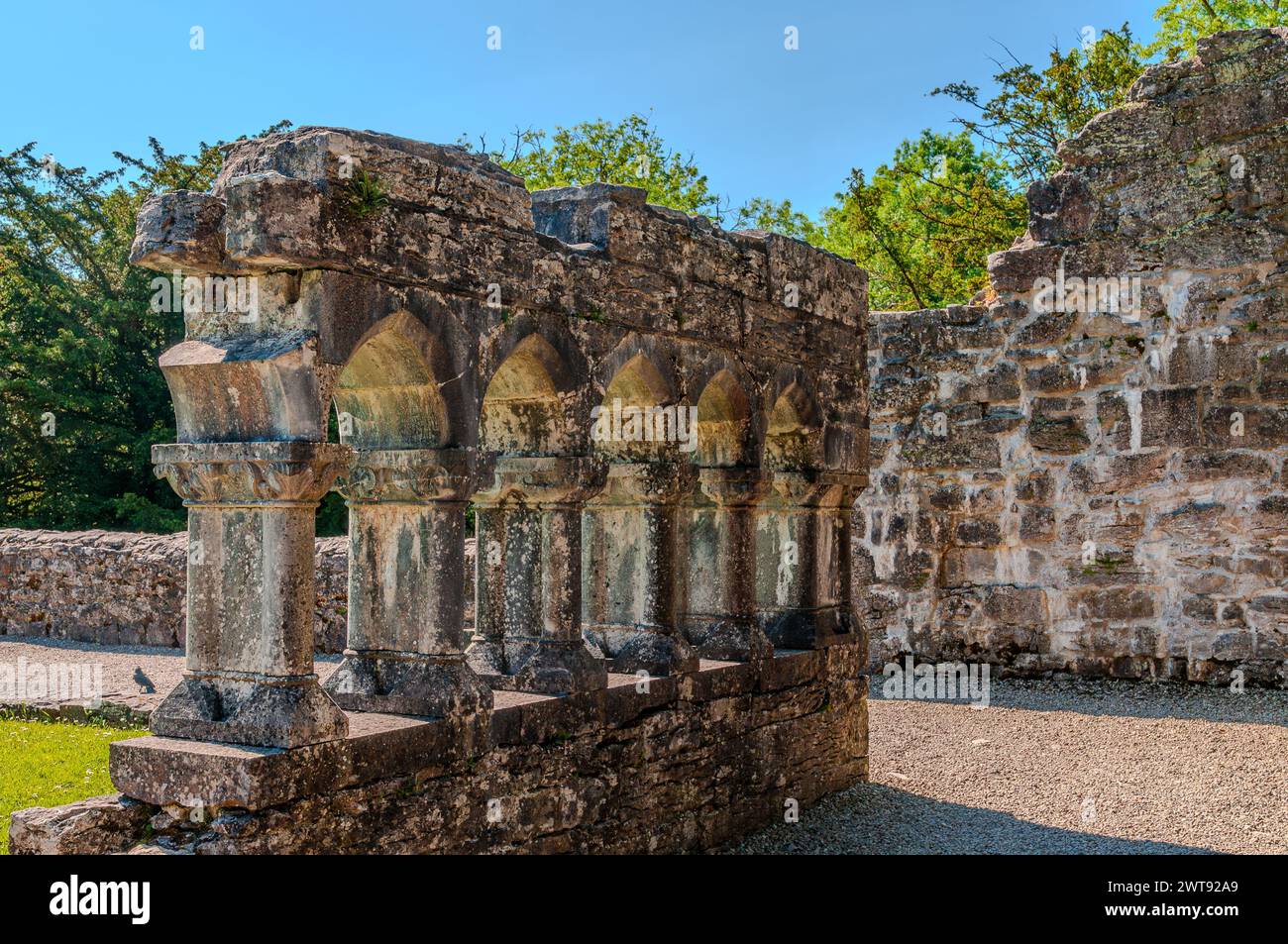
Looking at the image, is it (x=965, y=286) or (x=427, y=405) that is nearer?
(x=427, y=405)

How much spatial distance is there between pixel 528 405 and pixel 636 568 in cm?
117

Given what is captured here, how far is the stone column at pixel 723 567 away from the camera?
6.72 metres

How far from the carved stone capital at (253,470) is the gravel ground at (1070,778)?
3.22 metres

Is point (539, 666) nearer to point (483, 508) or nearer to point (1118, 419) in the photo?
point (483, 508)

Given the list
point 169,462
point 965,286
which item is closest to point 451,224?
point 169,462

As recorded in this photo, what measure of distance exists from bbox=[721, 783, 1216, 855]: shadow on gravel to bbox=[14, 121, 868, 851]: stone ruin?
0.23m

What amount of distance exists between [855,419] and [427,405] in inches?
146

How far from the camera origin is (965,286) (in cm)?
2069

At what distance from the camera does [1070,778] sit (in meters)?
7.52

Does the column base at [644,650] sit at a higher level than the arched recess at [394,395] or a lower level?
lower
